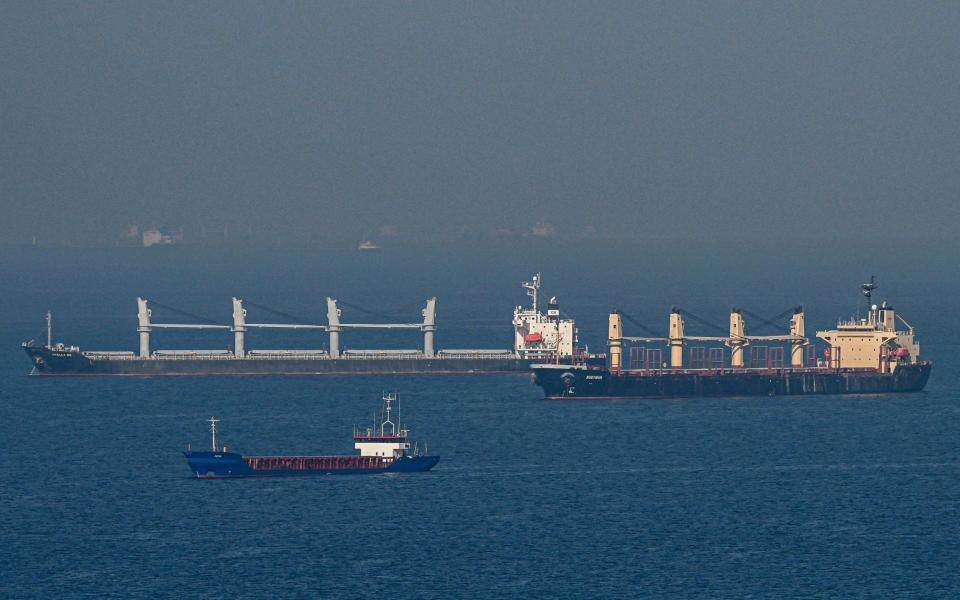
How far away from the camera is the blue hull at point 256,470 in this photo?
132 m

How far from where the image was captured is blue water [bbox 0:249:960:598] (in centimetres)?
10344

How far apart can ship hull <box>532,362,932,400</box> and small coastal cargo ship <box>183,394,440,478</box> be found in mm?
45993

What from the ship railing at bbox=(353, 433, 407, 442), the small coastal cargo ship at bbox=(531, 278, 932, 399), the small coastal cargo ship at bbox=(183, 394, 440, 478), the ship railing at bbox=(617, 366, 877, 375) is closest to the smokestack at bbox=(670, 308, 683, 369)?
the small coastal cargo ship at bbox=(531, 278, 932, 399)

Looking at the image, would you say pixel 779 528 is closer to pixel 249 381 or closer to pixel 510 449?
pixel 510 449

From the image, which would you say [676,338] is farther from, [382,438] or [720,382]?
[382,438]

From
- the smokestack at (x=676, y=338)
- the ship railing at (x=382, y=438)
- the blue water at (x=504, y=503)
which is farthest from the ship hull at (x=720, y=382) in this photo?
the ship railing at (x=382, y=438)

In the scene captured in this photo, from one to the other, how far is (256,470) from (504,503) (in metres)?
20.6

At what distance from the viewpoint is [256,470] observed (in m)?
134

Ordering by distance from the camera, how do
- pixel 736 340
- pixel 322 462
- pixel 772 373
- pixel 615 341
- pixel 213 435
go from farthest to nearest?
pixel 736 340, pixel 615 341, pixel 772 373, pixel 322 462, pixel 213 435

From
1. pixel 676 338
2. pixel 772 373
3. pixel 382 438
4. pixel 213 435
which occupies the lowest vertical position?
pixel 382 438

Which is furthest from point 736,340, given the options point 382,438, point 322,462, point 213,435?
point 213,435

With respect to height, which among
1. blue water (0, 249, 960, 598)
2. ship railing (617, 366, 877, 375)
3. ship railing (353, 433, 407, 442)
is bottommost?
blue water (0, 249, 960, 598)

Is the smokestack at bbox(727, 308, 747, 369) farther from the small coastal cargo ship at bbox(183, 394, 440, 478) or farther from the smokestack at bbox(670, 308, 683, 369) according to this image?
the small coastal cargo ship at bbox(183, 394, 440, 478)

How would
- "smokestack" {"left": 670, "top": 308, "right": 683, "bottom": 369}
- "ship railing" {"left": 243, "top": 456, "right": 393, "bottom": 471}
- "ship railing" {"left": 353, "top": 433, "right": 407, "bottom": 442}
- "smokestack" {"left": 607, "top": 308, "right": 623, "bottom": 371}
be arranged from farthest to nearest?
"smokestack" {"left": 670, "top": 308, "right": 683, "bottom": 369}, "smokestack" {"left": 607, "top": 308, "right": 623, "bottom": 371}, "ship railing" {"left": 353, "top": 433, "right": 407, "bottom": 442}, "ship railing" {"left": 243, "top": 456, "right": 393, "bottom": 471}
